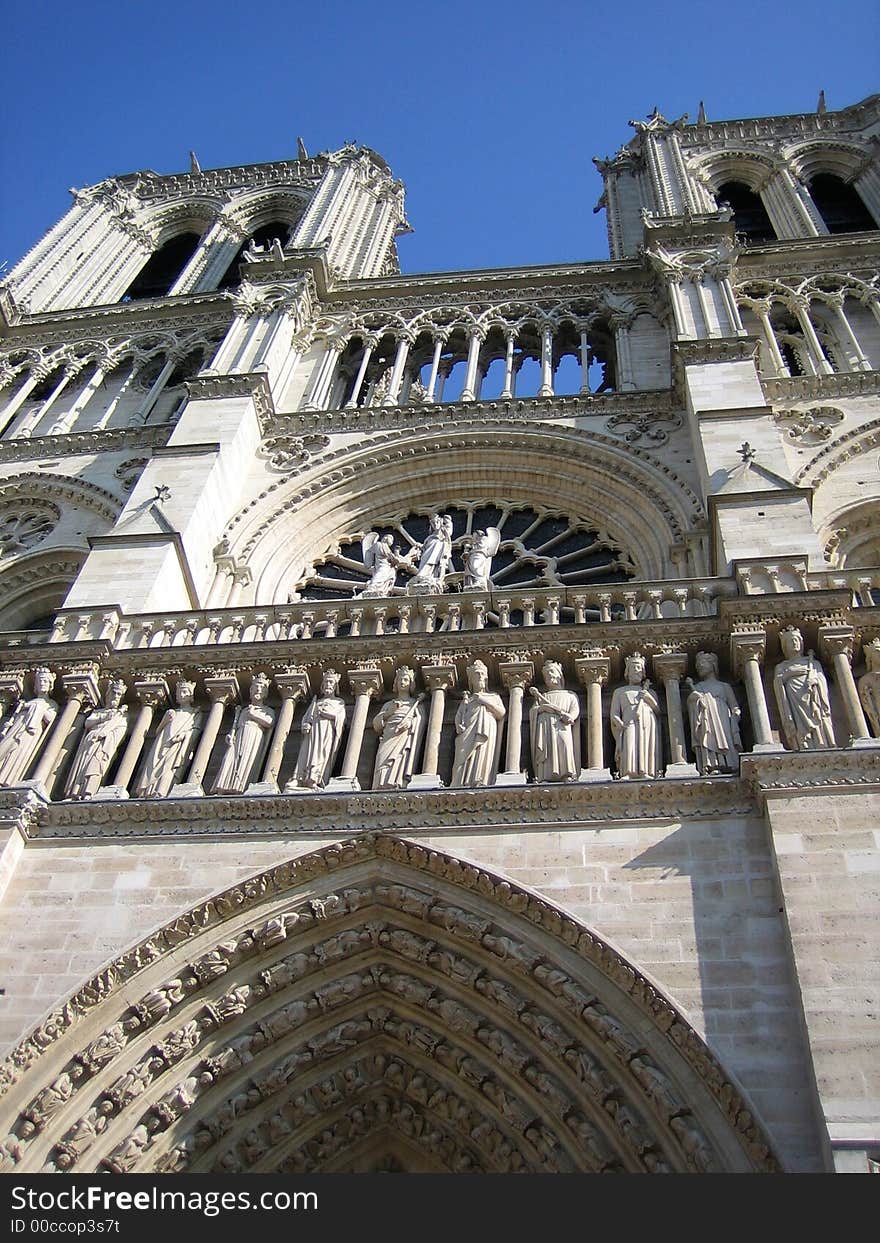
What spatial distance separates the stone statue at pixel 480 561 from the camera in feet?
41.4

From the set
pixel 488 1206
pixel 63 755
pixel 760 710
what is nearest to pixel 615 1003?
pixel 488 1206

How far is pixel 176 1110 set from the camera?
773cm

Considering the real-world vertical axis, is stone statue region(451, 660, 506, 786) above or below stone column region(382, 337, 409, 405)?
below

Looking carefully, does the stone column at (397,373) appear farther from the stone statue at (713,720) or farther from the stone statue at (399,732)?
the stone statue at (713,720)

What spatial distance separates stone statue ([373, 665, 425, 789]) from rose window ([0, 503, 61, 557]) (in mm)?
7320

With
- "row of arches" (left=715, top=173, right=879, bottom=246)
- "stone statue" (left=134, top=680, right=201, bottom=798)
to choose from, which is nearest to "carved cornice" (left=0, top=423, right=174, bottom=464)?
"stone statue" (left=134, top=680, right=201, bottom=798)

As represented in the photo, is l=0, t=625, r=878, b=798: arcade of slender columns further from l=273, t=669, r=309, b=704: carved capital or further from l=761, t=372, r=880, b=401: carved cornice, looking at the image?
l=761, t=372, r=880, b=401: carved cornice

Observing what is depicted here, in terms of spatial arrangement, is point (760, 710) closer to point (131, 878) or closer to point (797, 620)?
point (797, 620)

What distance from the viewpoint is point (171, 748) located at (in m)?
9.66

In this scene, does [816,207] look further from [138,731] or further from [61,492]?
[138,731]

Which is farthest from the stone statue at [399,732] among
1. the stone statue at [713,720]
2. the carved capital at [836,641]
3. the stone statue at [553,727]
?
the carved capital at [836,641]

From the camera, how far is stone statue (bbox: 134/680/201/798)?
934cm

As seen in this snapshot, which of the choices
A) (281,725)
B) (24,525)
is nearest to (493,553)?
(281,725)

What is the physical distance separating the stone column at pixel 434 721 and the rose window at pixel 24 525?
24.5ft
